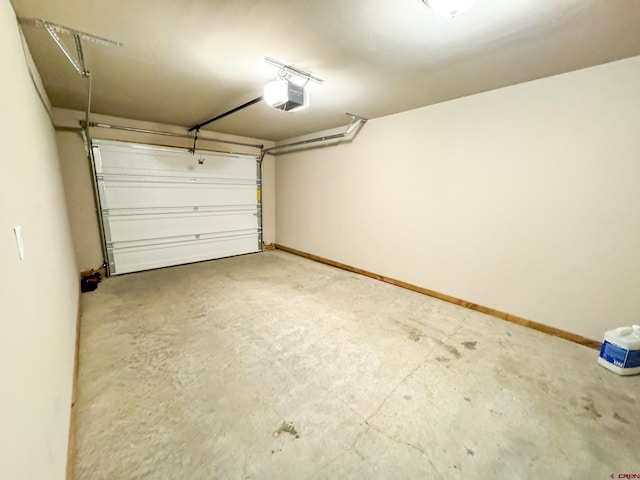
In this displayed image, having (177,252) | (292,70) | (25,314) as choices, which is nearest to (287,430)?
(25,314)

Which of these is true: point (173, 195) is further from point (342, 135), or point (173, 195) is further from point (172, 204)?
point (342, 135)

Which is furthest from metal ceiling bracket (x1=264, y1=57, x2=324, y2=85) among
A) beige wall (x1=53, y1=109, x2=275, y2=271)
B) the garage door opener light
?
beige wall (x1=53, y1=109, x2=275, y2=271)

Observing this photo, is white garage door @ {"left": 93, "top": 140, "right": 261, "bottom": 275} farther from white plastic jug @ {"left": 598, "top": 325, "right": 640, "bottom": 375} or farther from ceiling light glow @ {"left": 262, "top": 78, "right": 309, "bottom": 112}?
white plastic jug @ {"left": 598, "top": 325, "right": 640, "bottom": 375}

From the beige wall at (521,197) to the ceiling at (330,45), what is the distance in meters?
0.30

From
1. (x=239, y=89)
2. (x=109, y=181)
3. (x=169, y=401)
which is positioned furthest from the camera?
(x=109, y=181)

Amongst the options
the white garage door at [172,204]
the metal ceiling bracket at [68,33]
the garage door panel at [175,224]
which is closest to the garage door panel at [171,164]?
the white garage door at [172,204]

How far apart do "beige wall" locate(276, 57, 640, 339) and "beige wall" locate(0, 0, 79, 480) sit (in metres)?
3.38

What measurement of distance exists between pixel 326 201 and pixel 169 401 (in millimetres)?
3590

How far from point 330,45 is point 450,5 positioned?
0.81 m

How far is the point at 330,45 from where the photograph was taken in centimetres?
177

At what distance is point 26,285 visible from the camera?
0.97 m

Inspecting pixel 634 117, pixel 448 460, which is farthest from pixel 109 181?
pixel 634 117

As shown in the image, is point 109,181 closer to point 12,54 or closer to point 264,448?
point 12,54

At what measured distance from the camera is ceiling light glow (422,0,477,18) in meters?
1.22
